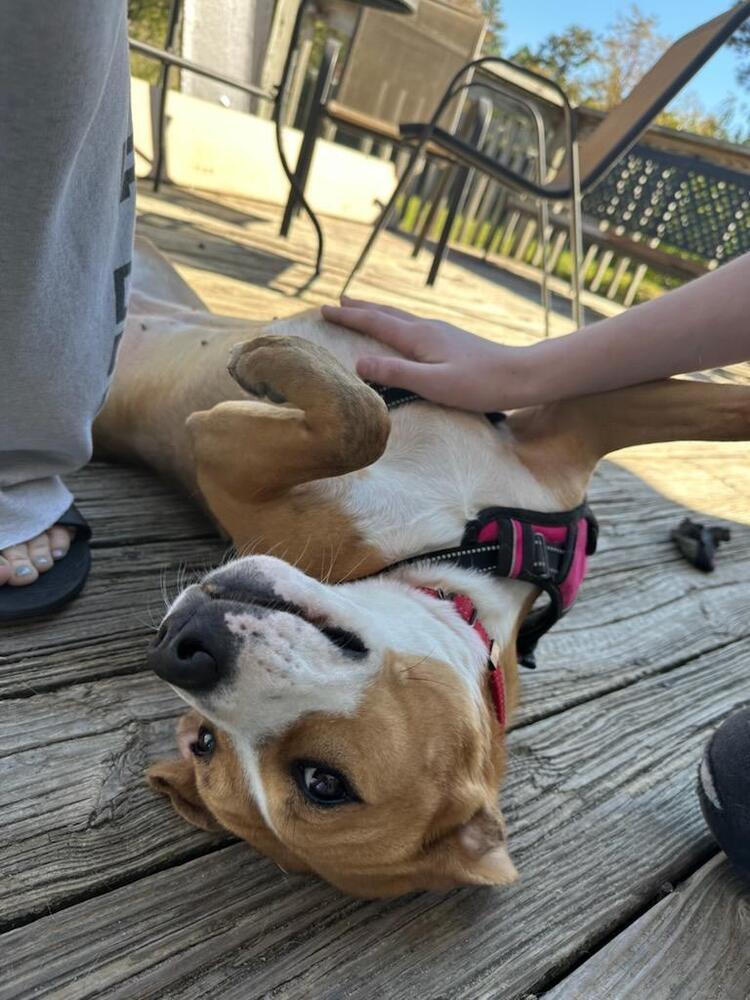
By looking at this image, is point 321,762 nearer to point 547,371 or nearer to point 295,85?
point 547,371

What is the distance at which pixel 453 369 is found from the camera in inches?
77.1

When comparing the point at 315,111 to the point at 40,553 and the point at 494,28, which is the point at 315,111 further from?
the point at 494,28

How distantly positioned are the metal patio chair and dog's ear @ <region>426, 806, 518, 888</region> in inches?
158

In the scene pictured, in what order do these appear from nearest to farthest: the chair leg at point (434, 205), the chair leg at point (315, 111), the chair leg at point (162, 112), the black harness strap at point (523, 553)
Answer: the black harness strap at point (523, 553) < the chair leg at point (315, 111) < the chair leg at point (162, 112) < the chair leg at point (434, 205)

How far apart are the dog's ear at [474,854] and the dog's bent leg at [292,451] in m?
0.62

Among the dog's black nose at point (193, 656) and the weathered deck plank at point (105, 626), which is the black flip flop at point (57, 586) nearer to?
the weathered deck plank at point (105, 626)

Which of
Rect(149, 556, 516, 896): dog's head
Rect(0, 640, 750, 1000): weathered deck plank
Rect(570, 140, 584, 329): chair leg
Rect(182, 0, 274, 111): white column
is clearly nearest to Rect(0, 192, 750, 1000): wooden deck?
Rect(0, 640, 750, 1000): weathered deck plank

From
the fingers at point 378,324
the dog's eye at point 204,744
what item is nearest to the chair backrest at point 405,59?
the fingers at point 378,324

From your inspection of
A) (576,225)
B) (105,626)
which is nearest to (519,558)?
(105,626)

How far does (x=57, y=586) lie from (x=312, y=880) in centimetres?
94

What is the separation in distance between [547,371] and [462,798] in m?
1.09

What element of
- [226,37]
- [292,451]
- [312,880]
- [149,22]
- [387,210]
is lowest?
[312,880]

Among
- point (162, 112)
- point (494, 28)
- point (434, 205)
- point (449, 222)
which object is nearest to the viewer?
point (162, 112)

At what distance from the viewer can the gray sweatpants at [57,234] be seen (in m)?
1.19
